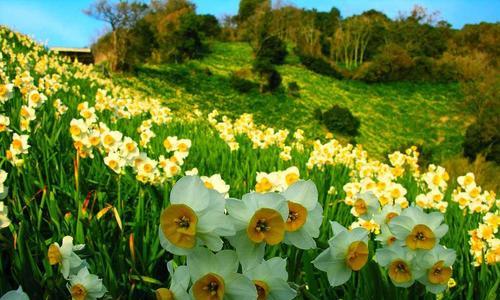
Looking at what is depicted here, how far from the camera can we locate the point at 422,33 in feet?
117

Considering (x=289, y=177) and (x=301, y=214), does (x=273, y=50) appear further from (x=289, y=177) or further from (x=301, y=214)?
(x=301, y=214)

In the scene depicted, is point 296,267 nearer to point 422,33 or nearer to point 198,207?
point 198,207

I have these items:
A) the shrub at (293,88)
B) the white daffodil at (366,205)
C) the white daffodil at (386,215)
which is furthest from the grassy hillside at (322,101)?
the white daffodil at (386,215)

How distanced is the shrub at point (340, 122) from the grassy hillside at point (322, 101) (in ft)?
1.55

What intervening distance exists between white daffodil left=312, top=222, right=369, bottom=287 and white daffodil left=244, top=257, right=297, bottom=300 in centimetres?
18

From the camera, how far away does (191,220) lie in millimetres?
758

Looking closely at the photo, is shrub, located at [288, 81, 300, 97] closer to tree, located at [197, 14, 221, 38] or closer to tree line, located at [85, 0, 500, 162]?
tree line, located at [85, 0, 500, 162]

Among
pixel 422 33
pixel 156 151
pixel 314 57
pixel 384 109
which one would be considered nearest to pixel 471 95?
pixel 384 109

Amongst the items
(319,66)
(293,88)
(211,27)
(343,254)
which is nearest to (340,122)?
(293,88)

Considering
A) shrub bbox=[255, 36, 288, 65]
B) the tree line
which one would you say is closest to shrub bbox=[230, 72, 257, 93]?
the tree line

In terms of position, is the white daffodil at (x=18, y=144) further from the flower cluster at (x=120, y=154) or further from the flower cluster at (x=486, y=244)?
the flower cluster at (x=486, y=244)

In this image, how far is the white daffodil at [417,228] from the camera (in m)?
1.11

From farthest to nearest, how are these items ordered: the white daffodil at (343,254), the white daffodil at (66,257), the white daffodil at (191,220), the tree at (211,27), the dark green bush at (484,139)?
the tree at (211,27) → the dark green bush at (484,139) → the white daffodil at (66,257) → the white daffodil at (343,254) → the white daffodil at (191,220)

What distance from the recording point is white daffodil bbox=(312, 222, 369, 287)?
0.99 metres
